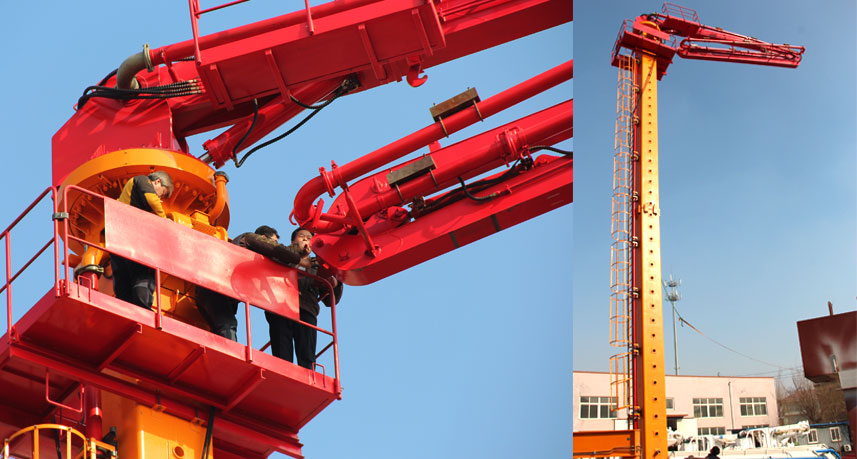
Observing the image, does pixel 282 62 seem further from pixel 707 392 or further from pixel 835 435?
pixel 835 435

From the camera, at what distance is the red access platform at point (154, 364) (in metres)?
11.3

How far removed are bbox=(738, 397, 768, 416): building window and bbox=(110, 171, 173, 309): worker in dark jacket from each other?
A: 5.86 m

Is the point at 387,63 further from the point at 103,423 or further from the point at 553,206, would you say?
the point at 103,423

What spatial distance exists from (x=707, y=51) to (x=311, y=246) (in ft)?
16.9

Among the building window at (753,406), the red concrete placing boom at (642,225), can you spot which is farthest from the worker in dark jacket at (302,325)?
the building window at (753,406)

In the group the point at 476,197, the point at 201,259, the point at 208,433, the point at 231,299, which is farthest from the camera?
the point at 476,197

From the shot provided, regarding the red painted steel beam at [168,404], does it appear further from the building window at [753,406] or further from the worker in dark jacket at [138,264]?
the building window at [753,406]

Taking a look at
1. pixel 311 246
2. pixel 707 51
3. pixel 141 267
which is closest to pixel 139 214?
pixel 141 267

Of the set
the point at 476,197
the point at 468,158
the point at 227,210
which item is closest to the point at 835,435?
the point at 476,197

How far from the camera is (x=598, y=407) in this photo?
533 inches

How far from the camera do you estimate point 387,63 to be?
1252cm

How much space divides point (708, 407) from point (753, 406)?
1.08 m

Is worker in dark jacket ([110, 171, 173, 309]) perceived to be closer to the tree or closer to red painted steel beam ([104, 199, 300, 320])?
red painted steel beam ([104, 199, 300, 320])

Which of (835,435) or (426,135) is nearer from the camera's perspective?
(835,435)
